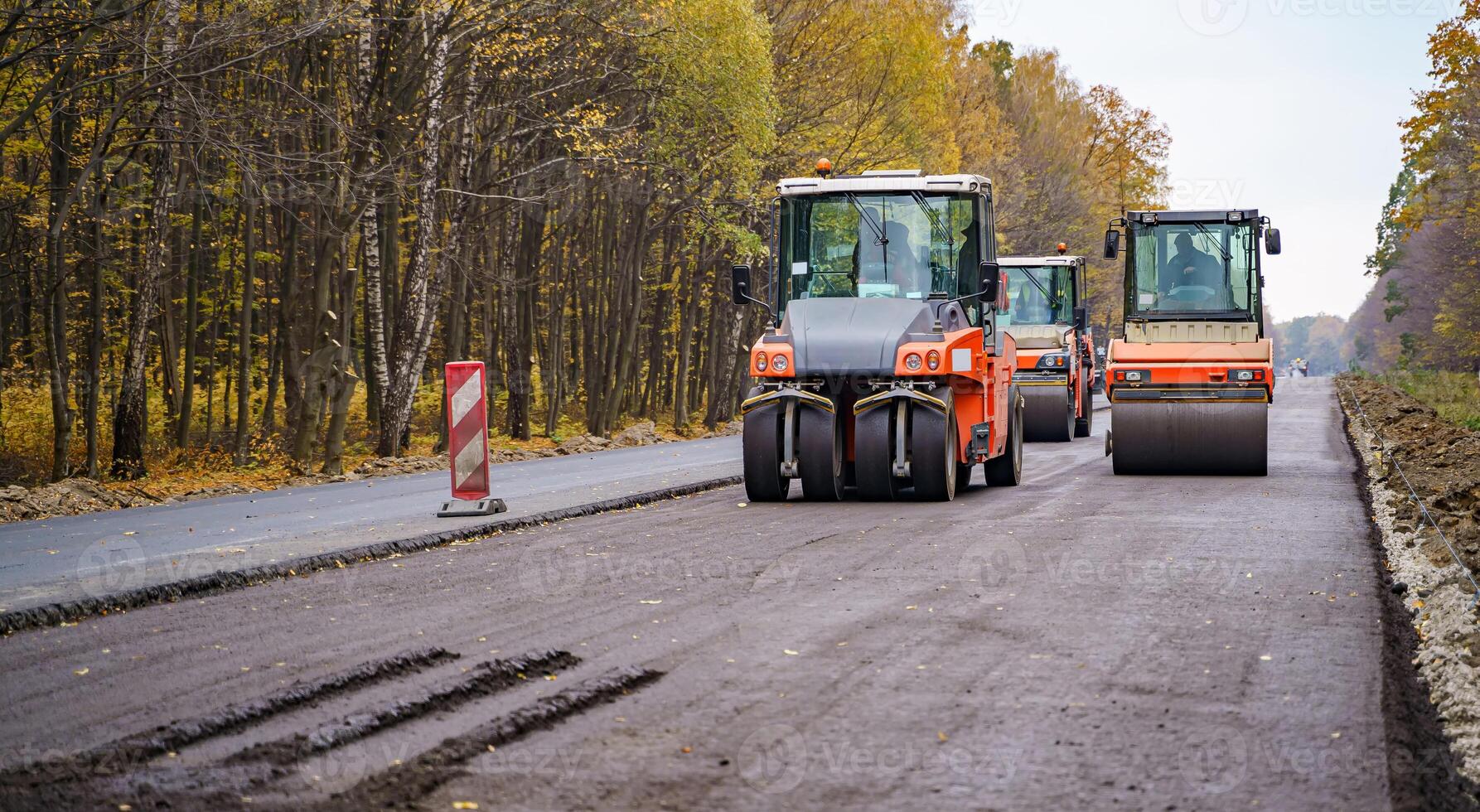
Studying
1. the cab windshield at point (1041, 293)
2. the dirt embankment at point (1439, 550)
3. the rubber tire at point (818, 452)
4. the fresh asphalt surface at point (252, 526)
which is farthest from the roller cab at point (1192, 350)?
the cab windshield at point (1041, 293)

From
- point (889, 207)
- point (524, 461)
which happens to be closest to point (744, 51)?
point (524, 461)

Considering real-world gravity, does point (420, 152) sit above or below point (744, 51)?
below

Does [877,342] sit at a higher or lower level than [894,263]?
lower

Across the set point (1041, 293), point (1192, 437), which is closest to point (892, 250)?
point (1192, 437)

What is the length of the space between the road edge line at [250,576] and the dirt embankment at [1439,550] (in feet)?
23.1

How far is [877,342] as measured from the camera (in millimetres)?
14602

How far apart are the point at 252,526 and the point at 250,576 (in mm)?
3837

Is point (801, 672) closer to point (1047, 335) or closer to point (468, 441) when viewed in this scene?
point (468, 441)

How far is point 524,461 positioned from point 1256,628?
1731 centimetres

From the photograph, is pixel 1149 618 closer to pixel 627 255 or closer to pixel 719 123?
pixel 719 123

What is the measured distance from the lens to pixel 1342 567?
9.73m

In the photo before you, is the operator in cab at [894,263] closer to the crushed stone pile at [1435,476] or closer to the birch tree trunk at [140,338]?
the crushed stone pile at [1435,476]

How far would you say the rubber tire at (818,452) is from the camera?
14.4 m

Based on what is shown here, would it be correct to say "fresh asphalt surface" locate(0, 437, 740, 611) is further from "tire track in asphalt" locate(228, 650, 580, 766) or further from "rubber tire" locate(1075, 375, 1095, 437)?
"rubber tire" locate(1075, 375, 1095, 437)
